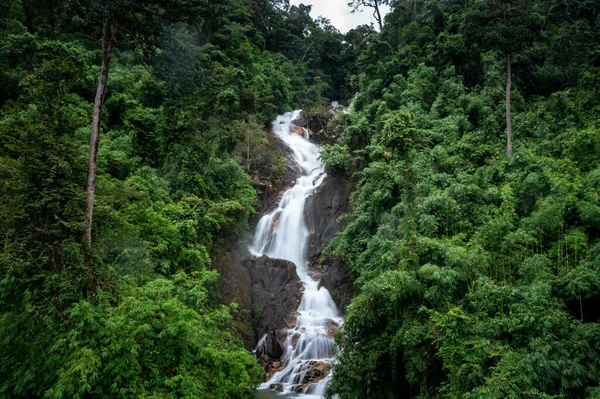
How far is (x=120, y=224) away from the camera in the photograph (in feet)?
34.0

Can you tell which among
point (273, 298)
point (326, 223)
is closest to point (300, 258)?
point (326, 223)

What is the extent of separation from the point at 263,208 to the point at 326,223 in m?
4.13

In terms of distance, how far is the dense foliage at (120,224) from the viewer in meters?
6.59

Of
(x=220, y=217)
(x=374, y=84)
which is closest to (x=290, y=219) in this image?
(x=220, y=217)

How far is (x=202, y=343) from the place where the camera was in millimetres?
7477

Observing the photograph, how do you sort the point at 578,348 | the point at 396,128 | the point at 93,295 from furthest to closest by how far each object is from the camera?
the point at 396,128, the point at 93,295, the point at 578,348

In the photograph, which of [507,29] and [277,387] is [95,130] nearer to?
[277,387]

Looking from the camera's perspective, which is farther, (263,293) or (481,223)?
(263,293)

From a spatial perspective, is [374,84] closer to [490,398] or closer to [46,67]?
[46,67]

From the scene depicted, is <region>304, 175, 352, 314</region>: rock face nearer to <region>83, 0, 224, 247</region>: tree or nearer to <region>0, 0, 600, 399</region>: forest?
<region>0, 0, 600, 399</region>: forest

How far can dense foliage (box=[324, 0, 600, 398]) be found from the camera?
7922 millimetres

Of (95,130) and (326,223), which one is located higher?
(95,130)

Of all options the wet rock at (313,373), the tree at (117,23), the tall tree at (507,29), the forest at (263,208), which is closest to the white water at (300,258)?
the wet rock at (313,373)

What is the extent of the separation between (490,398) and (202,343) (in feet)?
17.2
